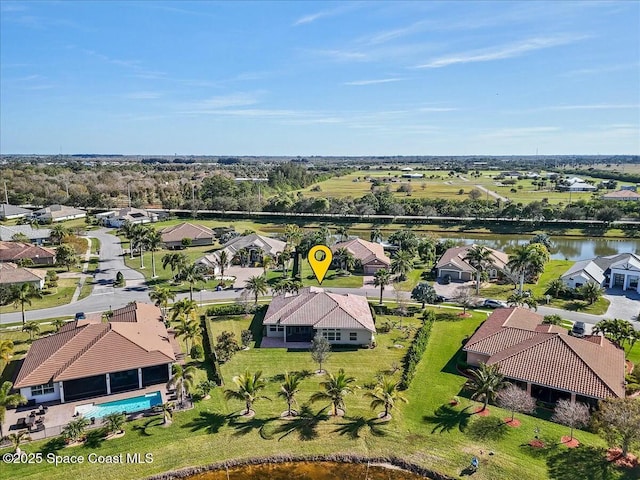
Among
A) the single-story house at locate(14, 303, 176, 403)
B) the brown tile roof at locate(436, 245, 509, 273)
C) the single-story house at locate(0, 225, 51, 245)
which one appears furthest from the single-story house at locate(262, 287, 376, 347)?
the single-story house at locate(0, 225, 51, 245)

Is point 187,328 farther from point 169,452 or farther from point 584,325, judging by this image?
point 584,325

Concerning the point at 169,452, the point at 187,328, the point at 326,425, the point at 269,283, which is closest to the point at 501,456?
the point at 326,425

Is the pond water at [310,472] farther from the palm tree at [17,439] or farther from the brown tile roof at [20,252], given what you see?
the brown tile roof at [20,252]

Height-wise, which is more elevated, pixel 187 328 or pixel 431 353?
pixel 187 328

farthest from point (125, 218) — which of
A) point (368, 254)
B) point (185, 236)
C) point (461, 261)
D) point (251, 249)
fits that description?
point (461, 261)

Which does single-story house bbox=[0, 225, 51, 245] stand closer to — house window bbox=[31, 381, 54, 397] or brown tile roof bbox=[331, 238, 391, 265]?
brown tile roof bbox=[331, 238, 391, 265]

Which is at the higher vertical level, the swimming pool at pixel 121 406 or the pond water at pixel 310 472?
the swimming pool at pixel 121 406

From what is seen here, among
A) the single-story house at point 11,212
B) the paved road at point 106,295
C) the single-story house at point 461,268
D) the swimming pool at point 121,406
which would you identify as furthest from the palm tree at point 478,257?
the single-story house at point 11,212
